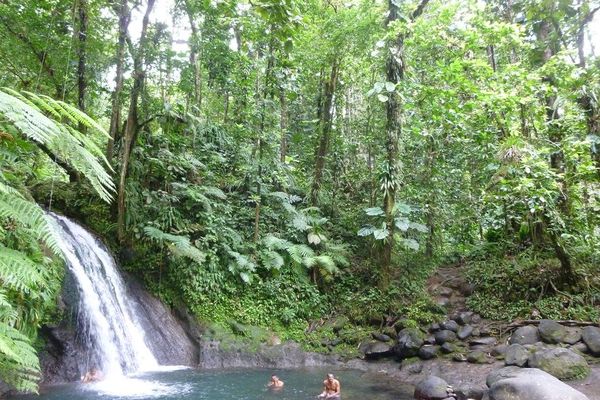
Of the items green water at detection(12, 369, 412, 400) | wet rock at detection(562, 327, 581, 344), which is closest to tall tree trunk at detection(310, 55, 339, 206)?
green water at detection(12, 369, 412, 400)

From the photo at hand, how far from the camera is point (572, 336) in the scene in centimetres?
841

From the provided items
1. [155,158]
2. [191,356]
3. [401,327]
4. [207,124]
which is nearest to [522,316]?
[401,327]

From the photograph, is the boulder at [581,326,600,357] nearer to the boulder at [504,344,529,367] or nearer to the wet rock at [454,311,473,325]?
the boulder at [504,344,529,367]

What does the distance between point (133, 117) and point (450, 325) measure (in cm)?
860

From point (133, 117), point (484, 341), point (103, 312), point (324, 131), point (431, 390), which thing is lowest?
point (431, 390)

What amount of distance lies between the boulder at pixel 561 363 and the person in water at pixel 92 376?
7553 mm

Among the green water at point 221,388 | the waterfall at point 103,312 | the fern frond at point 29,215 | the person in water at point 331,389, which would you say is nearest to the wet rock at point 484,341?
the green water at point 221,388

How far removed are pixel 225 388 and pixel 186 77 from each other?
6.98 metres

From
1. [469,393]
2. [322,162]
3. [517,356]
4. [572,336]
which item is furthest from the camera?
[322,162]

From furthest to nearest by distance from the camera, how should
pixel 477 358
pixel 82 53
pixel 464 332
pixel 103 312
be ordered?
pixel 82 53 < pixel 464 332 < pixel 103 312 < pixel 477 358

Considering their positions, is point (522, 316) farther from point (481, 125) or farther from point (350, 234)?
point (350, 234)

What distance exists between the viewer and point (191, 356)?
31.9ft

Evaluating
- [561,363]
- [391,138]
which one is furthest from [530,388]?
[391,138]

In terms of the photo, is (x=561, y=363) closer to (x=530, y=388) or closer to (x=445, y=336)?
(x=530, y=388)
